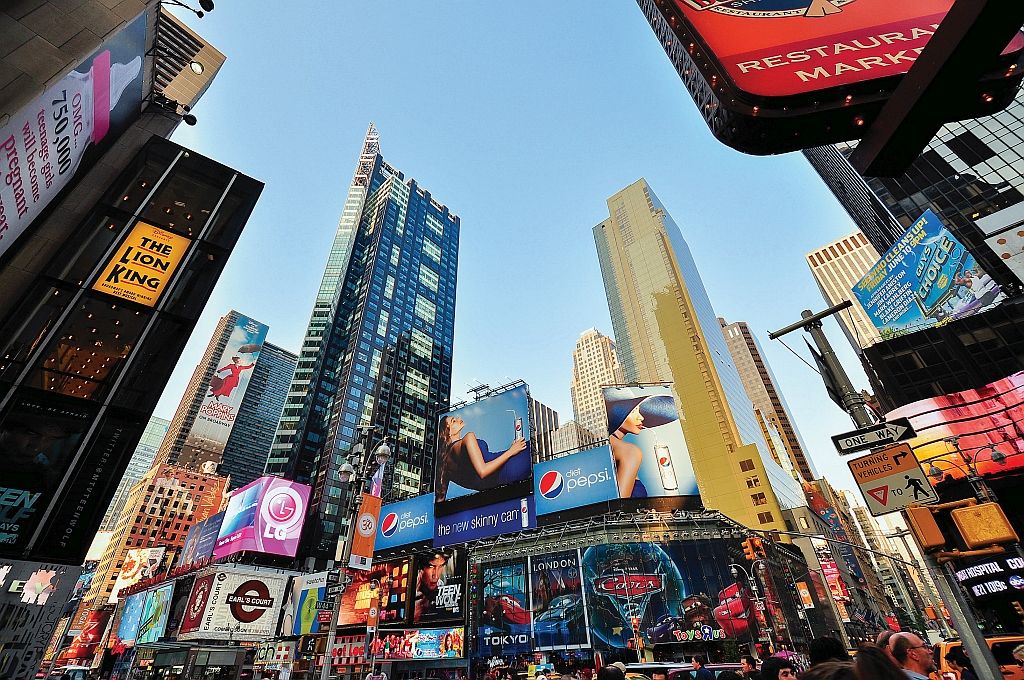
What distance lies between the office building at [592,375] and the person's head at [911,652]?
136 m

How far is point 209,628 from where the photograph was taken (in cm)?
3753

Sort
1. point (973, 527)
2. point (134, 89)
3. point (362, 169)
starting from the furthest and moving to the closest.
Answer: point (362, 169)
point (134, 89)
point (973, 527)

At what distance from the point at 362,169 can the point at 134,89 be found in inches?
6307

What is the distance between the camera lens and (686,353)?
298 ft

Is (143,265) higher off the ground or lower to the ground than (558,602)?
higher

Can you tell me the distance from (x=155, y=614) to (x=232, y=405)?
70.0m

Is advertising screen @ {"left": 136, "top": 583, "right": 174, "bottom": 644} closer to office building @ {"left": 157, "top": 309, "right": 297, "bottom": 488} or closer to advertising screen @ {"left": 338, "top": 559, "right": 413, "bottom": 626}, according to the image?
advertising screen @ {"left": 338, "top": 559, "right": 413, "bottom": 626}

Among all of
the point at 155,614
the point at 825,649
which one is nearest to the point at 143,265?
the point at 825,649

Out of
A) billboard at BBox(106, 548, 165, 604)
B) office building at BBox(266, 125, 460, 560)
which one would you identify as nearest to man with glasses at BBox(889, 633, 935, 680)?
office building at BBox(266, 125, 460, 560)

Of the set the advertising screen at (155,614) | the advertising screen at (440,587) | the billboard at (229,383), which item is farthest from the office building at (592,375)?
the advertising screen at (155,614)

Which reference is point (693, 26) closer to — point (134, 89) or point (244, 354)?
point (134, 89)

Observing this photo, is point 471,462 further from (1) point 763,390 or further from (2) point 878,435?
(1) point 763,390

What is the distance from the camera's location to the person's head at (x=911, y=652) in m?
5.07

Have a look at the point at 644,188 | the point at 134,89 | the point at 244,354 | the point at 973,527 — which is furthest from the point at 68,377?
the point at 644,188
